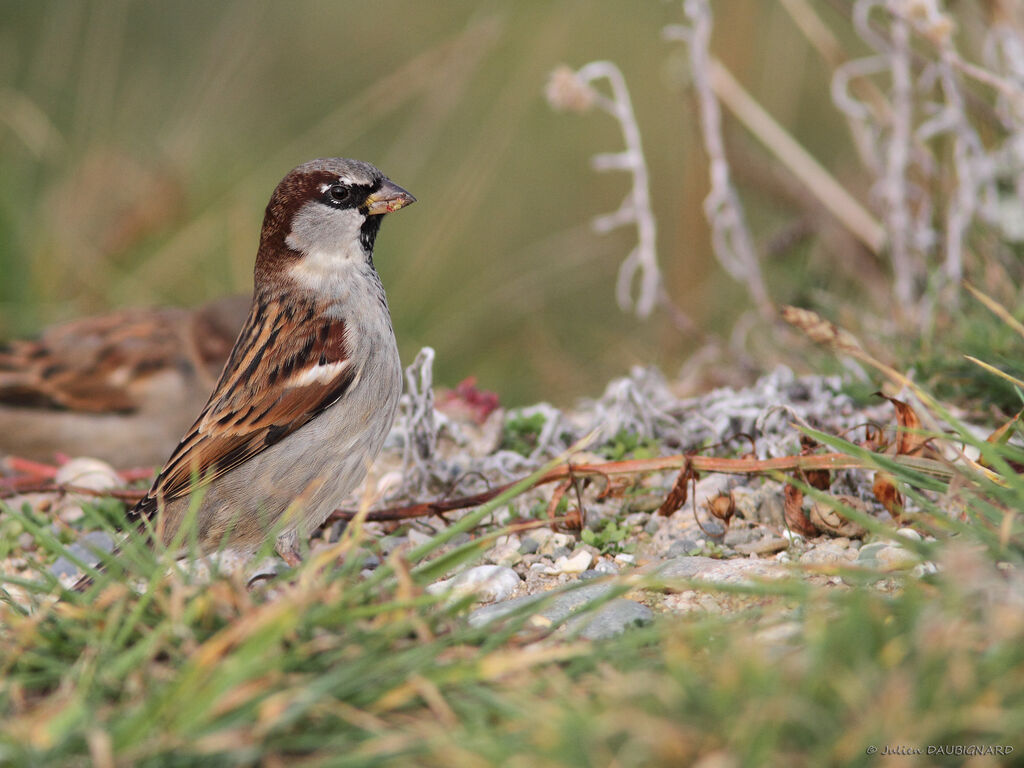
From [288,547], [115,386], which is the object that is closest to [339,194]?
[288,547]

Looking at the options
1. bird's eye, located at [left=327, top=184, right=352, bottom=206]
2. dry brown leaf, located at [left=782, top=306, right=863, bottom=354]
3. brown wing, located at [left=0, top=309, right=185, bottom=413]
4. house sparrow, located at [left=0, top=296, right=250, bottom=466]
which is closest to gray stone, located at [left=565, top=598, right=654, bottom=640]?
dry brown leaf, located at [left=782, top=306, right=863, bottom=354]

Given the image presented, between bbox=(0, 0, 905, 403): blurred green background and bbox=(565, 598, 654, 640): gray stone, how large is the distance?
7.25 ft

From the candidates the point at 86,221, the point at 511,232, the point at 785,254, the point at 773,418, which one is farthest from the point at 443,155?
the point at 773,418

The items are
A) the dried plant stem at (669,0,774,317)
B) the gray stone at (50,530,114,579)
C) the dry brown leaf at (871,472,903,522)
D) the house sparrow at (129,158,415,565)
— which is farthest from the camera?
the dried plant stem at (669,0,774,317)

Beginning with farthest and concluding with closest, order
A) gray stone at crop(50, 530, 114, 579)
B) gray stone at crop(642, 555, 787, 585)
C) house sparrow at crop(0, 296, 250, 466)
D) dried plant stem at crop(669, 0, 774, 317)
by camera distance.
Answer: house sparrow at crop(0, 296, 250, 466)
dried plant stem at crop(669, 0, 774, 317)
gray stone at crop(50, 530, 114, 579)
gray stone at crop(642, 555, 787, 585)

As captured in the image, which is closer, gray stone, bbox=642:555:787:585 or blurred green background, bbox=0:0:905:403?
gray stone, bbox=642:555:787:585

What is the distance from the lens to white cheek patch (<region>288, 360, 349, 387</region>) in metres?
2.87

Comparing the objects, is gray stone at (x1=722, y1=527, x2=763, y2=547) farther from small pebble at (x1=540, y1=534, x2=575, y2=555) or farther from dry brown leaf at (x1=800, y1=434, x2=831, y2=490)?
small pebble at (x1=540, y1=534, x2=575, y2=555)

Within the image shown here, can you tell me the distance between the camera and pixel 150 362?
182 inches

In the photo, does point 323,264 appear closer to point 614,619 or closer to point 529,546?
point 529,546

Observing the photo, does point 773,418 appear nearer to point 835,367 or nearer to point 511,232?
point 835,367

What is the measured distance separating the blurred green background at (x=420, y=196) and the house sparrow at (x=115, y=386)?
107cm

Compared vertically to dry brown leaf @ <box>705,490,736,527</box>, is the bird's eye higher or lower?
higher

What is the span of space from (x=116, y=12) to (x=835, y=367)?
6.59 metres
